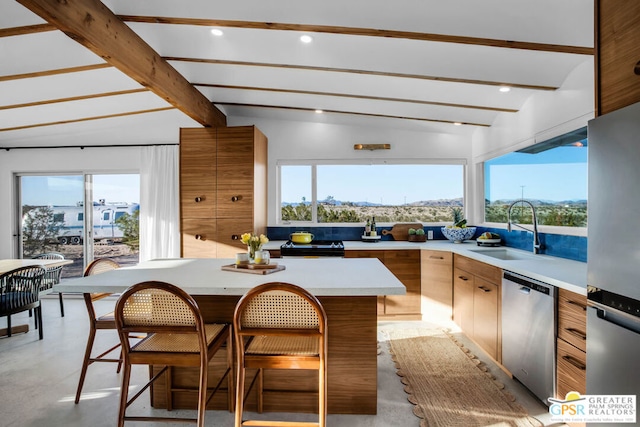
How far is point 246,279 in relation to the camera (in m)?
2.02

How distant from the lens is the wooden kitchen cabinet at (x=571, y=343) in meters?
1.83

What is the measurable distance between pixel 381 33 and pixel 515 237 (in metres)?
2.52

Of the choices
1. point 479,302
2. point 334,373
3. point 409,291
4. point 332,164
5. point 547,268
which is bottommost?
point 334,373

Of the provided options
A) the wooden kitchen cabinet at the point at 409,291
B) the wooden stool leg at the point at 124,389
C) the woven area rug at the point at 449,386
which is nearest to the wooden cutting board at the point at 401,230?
the wooden kitchen cabinet at the point at 409,291

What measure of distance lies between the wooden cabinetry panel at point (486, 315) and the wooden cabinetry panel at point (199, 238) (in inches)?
116

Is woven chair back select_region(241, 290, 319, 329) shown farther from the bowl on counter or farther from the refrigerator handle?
the bowl on counter

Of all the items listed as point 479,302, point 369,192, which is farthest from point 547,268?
point 369,192

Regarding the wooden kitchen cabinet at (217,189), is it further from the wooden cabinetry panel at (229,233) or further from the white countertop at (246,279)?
the white countertop at (246,279)

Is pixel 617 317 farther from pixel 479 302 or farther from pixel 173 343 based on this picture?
pixel 173 343

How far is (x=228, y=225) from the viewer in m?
4.12

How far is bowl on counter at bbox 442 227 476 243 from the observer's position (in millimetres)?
4195

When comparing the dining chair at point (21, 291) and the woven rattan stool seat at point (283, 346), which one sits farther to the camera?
the dining chair at point (21, 291)

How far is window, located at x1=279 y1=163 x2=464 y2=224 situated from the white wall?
8.00ft

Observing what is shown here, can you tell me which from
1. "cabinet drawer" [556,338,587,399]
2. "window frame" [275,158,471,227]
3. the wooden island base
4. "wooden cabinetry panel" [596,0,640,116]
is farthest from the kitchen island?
"window frame" [275,158,471,227]
